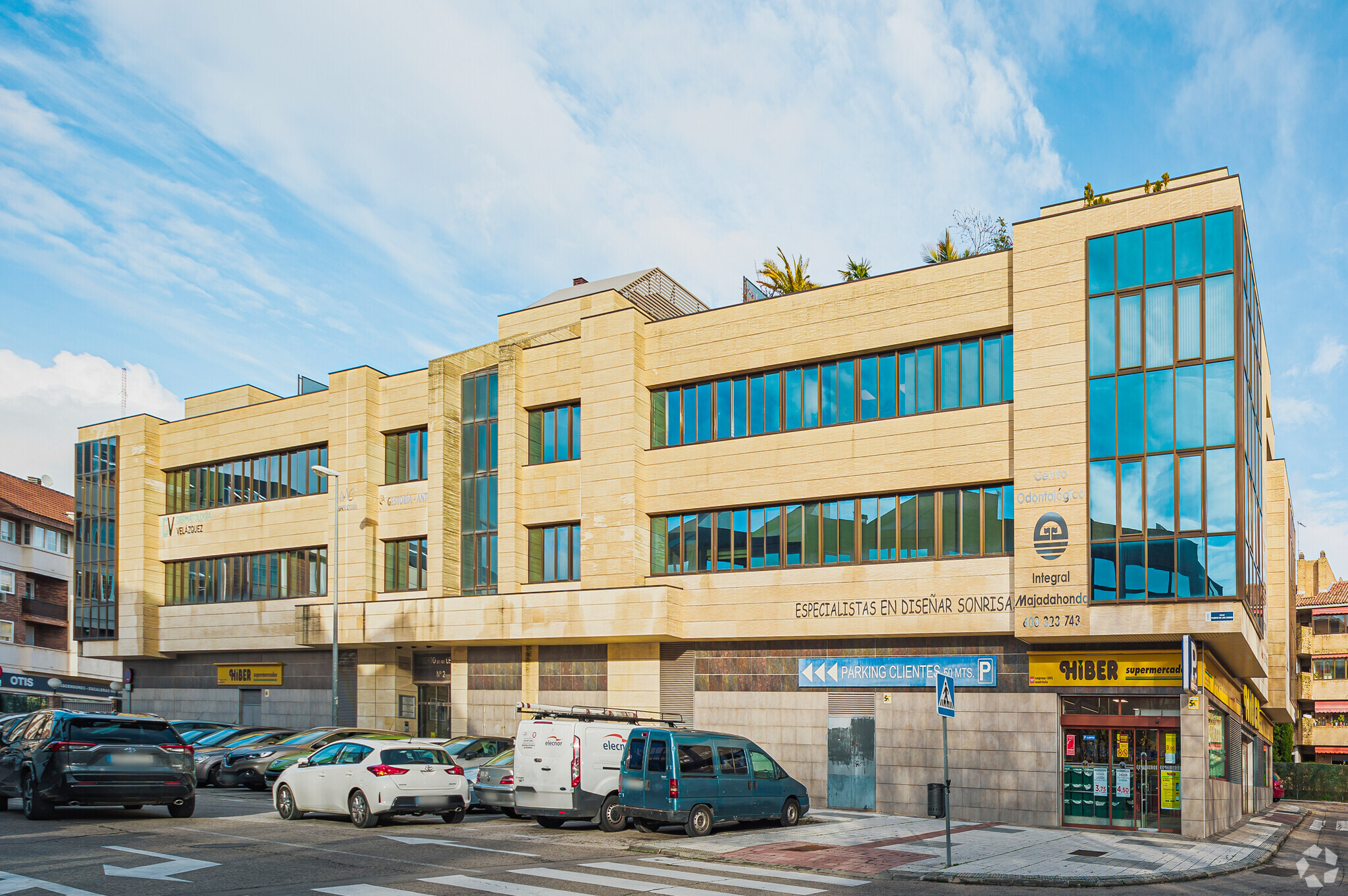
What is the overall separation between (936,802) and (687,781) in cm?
818

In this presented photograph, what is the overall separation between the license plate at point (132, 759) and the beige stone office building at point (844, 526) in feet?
42.5

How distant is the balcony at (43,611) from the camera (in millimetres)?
69250

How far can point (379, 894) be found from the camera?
12.4m

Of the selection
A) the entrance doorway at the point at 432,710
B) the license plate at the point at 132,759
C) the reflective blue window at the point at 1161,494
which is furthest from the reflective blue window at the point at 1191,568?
the entrance doorway at the point at 432,710

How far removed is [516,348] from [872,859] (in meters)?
20.4

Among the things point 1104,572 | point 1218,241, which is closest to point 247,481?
point 1104,572

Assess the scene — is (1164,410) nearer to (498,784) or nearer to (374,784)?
(498,784)

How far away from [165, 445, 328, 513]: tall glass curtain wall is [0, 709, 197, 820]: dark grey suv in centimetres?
2030

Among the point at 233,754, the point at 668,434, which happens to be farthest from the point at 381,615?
the point at 668,434

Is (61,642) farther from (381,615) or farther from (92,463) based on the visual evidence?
(381,615)

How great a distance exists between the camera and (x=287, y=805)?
805 inches

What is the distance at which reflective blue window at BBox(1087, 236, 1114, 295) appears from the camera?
2488 centimetres

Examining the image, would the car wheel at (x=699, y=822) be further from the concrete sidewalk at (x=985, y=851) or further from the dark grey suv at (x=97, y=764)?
the dark grey suv at (x=97, y=764)

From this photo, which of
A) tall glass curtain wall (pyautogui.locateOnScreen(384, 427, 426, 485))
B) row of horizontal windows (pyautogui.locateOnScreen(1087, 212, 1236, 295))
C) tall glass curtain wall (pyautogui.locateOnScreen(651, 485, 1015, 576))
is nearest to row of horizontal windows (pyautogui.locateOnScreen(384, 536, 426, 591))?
tall glass curtain wall (pyautogui.locateOnScreen(384, 427, 426, 485))
